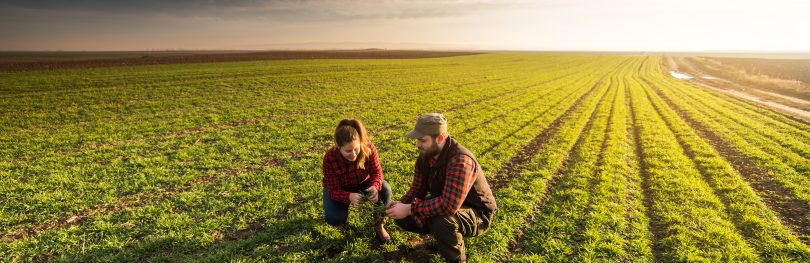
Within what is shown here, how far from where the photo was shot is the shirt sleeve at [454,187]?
4.31 meters

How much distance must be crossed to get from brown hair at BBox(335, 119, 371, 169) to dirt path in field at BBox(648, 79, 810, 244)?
862 cm

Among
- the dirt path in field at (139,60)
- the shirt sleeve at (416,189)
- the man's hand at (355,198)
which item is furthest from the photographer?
the dirt path in field at (139,60)

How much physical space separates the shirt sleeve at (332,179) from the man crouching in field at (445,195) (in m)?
1.10

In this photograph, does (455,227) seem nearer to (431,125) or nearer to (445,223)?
(445,223)

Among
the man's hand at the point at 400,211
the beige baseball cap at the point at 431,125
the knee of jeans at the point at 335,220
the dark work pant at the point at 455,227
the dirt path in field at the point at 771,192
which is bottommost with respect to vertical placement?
the dirt path in field at the point at 771,192

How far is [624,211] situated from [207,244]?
8.55 meters

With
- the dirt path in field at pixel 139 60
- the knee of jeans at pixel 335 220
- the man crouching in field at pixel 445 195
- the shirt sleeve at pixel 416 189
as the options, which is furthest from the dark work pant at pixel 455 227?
the dirt path in field at pixel 139 60

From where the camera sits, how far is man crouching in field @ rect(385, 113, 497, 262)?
4387 mm

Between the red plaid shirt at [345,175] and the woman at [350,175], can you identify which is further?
the red plaid shirt at [345,175]

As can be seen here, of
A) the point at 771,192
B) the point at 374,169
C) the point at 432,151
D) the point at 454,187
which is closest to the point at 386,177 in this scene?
the point at 374,169

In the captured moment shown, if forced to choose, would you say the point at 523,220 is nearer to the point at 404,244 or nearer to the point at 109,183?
the point at 404,244

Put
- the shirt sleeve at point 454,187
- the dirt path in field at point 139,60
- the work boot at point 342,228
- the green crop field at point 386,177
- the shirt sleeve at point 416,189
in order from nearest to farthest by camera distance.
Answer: the shirt sleeve at point 454,187
the shirt sleeve at point 416,189
the green crop field at point 386,177
the work boot at point 342,228
the dirt path in field at point 139,60

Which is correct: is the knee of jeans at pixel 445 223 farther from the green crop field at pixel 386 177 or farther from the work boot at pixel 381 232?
the work boot at pixel 381 232

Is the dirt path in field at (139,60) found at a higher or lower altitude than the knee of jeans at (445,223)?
higher
